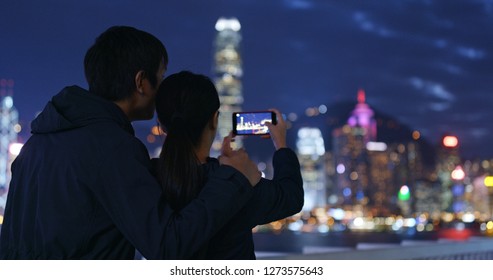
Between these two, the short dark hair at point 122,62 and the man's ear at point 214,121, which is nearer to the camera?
the short dark hair at point 122,62

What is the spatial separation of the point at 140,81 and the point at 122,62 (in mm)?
49

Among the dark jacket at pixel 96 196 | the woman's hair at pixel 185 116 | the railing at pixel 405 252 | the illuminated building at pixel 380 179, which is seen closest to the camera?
the dark jacket at pixel 96 196

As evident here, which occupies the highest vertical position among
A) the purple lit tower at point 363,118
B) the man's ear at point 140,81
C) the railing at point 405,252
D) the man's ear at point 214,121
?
the purple lit tower at point 363,118

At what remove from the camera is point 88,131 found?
1233 millimetres

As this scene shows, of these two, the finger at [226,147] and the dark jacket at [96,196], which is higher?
the finger at [226,147]

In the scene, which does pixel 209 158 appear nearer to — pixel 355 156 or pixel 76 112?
pixel 76 112

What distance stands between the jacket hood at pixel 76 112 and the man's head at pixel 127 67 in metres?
0.06

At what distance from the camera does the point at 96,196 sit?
1.20 m

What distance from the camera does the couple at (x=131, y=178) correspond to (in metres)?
1.18

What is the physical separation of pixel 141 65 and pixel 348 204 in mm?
106655

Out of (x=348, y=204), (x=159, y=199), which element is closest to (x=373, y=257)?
(x=159, y=199)

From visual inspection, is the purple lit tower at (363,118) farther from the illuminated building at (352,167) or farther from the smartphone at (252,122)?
the smartphone at (252,122)

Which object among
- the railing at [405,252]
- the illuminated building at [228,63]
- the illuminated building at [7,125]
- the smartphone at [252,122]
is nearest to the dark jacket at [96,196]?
the smartphone at [252,122]
